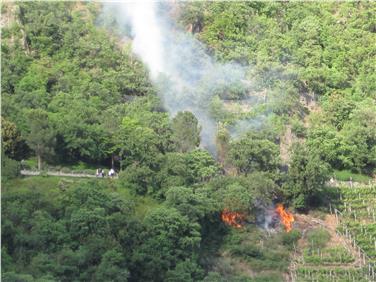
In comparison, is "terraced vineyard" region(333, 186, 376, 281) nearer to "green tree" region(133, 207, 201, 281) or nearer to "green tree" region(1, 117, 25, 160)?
"green tree" region(133, 207, 201, 281)

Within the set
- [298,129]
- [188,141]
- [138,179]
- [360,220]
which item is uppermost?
[298,129]

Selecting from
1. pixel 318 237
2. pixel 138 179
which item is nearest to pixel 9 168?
pixel 138 179

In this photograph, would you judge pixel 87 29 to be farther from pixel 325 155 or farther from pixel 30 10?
pixel 325 155

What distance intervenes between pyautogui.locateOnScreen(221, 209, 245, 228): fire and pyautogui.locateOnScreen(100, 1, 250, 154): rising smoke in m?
5.77

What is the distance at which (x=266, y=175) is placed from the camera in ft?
161

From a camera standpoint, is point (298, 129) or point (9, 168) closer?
point (9, 168)

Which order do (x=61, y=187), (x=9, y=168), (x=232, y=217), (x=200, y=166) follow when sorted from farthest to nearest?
(x=200, y=166) < (x=232, y=217) < (x=61, y=187) < (x=9, y=168)

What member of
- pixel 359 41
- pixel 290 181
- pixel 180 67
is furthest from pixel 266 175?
pixel 359 41

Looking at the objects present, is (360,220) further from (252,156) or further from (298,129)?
(298,129)

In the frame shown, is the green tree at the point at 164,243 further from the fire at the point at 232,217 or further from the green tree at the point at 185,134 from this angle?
the green tree at the point at 185,134

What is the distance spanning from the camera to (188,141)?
50219 millimetres

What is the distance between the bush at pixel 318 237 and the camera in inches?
1859

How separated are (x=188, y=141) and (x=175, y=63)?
31.9 ft

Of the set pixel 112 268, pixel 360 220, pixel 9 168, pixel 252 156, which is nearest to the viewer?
pixel 112 268
